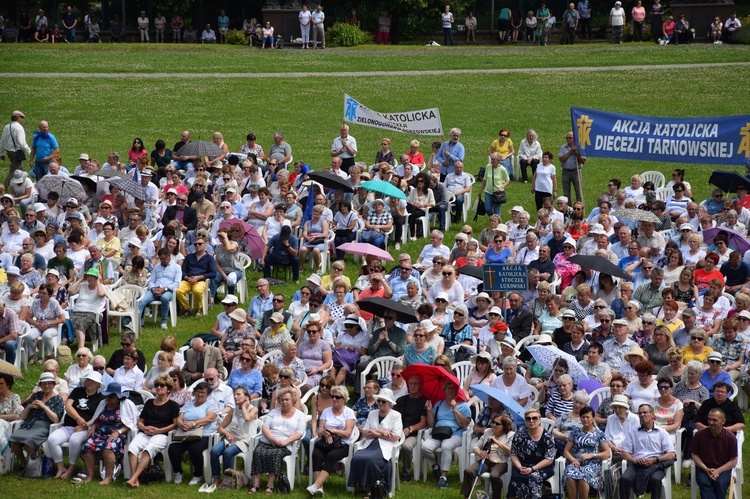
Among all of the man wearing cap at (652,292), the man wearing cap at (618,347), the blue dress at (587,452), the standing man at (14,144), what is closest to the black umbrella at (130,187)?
the standing man at (14,144)

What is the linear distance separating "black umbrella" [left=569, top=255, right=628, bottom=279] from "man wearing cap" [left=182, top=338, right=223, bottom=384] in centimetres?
501

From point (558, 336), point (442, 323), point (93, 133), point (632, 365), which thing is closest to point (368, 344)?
point (442, 323)

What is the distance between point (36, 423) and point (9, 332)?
285 centimetres

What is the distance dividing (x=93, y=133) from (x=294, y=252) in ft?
47.8

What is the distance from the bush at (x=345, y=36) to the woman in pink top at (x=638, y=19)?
10.3 meters

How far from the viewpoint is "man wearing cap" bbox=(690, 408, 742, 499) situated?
38.2ft

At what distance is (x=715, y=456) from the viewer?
11.7m

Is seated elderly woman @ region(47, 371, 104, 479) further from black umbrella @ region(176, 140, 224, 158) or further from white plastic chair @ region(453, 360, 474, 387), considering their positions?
black umbrella @ region(176, 140, 224, 158)

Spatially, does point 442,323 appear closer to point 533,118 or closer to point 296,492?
point 296,492

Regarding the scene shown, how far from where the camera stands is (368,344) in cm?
1488

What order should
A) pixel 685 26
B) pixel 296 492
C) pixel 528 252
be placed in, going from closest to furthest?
1. pixel 296 492
2. pixel 528 252
3. pixel 685 26

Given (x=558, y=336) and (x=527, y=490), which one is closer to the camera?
(x=527, y=490)

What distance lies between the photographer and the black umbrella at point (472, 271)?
16672mm

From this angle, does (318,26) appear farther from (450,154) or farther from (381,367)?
(381,367)
